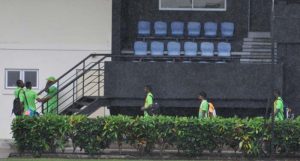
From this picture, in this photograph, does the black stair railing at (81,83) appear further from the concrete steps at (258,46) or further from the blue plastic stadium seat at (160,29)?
the concrete steps at (258,46)

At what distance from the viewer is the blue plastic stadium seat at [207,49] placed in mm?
26594

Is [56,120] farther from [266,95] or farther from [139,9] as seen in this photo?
[139,9]

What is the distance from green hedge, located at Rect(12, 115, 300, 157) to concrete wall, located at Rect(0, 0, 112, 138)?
602cm

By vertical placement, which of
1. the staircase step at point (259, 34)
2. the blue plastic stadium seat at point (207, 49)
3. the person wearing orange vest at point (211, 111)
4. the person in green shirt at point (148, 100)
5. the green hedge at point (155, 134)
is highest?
the staircase step at point (259, 34)

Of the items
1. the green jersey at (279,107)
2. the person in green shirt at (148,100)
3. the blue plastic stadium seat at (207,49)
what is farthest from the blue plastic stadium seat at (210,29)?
the green jersey at (279,107)

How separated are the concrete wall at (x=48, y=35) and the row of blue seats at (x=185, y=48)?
1064 mm

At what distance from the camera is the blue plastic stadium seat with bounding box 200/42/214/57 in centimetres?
2659

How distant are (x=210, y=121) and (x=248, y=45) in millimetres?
7051

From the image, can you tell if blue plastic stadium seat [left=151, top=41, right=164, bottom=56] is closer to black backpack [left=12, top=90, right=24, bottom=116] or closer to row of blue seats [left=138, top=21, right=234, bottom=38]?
row of blue seats [left=138, top=21, right=234, bottom=38]

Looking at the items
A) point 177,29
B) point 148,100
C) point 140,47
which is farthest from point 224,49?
point 148,100

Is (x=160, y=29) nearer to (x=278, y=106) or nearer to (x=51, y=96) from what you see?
(x=51, y=96)

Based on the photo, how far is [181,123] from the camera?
20.7 metres

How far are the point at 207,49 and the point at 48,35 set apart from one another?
5141mm

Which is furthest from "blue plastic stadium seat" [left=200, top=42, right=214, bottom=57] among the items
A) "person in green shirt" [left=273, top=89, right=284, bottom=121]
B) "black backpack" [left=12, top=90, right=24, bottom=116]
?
"black backpack" [left=12, top=90, right=24, bottom=116]
